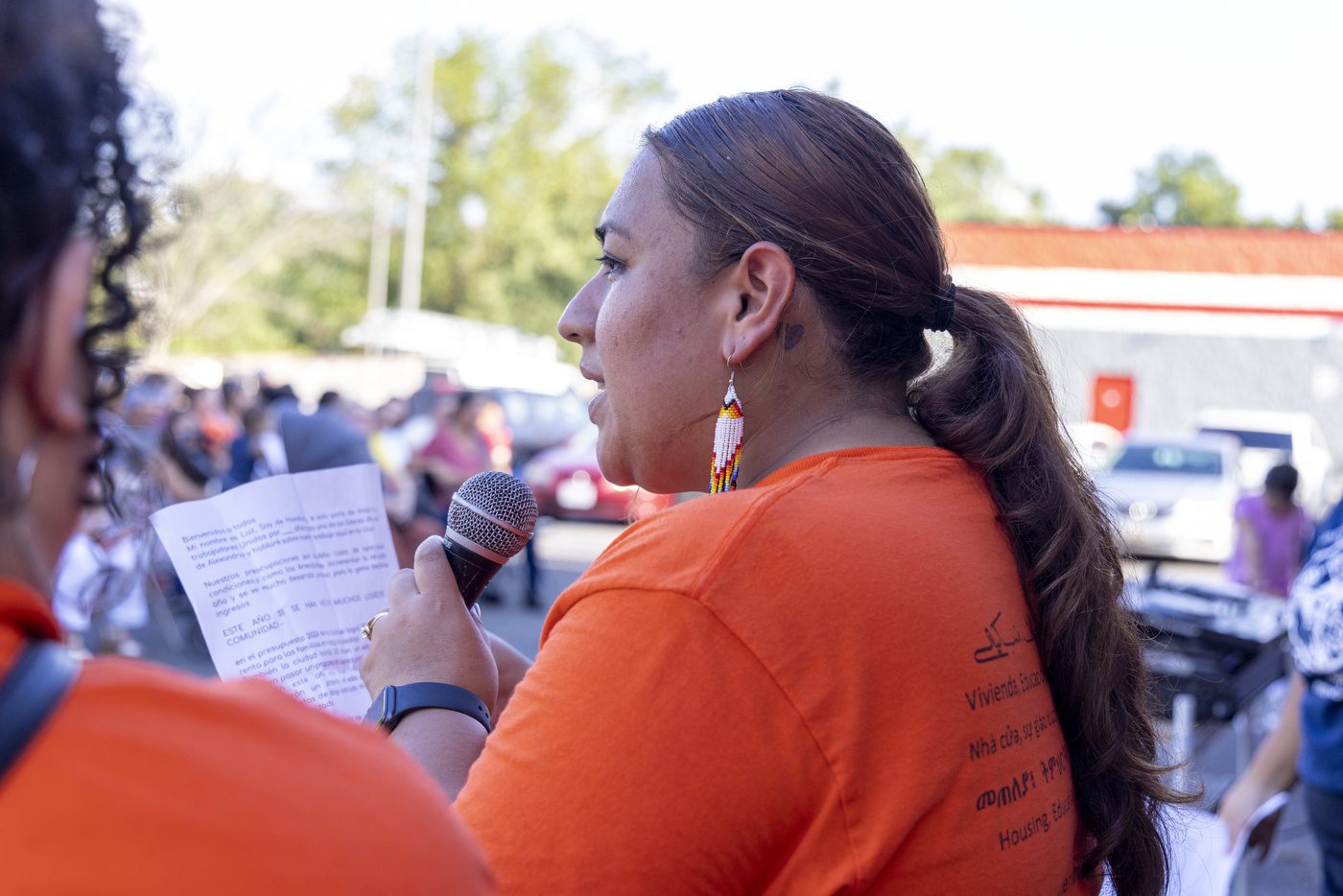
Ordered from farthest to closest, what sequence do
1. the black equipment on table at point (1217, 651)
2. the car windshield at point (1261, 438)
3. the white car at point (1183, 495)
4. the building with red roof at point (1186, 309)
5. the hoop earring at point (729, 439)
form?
the building with red roof at point (1186, 309) → the car windshield at point (1261, 438) → the white car at point (1183, 495) → the black equipment on table at point (1217, 651) → the hoop earring at point (729, 439)

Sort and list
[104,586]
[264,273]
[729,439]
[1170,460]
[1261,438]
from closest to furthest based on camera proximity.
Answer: [729,439], [104,586], [1170,460], [1261,438], [264,273]

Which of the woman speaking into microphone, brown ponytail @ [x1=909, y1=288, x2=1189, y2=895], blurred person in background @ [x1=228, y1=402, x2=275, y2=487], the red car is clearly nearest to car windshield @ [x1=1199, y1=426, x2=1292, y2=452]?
the red car

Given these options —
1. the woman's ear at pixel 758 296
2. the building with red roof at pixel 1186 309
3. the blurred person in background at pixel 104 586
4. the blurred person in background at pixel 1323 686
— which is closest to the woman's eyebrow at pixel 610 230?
the woman's ear at pixel 758 296

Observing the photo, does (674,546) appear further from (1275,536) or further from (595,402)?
(1275,536)

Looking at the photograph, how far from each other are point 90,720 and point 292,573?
119cm

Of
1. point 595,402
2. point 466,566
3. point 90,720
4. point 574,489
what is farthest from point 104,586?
point 574,489

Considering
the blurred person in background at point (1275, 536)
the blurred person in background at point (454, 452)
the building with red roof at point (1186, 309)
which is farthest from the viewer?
the building with red roof at point (1186, 309)

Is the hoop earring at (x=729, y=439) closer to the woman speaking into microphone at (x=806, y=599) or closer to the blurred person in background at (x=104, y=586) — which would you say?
the woman speaking into microphone at (x=806, y=599)

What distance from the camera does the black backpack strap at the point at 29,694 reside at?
744 millimetres

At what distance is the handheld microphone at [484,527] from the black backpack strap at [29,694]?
95 cm

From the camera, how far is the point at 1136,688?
1831 millimetres

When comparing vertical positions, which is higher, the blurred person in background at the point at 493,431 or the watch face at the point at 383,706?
the watch face at the point at 383,706

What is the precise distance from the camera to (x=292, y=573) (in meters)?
1.94

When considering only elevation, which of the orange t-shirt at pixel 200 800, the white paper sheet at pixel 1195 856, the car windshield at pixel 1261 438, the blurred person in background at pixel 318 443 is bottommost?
the car windshield at pixel 1261 438
